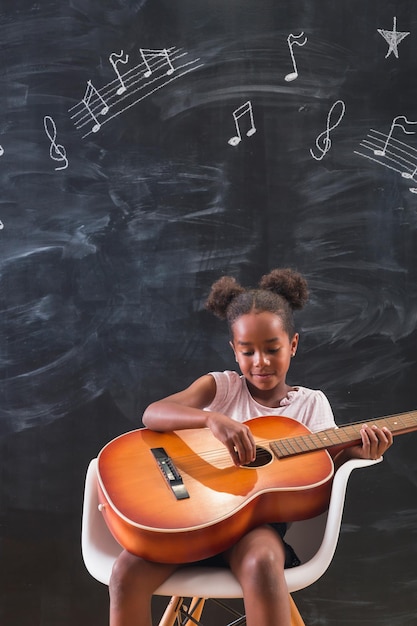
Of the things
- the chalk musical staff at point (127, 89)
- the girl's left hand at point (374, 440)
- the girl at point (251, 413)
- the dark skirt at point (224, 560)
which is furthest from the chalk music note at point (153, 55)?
the dark skirt at point (224, 560)

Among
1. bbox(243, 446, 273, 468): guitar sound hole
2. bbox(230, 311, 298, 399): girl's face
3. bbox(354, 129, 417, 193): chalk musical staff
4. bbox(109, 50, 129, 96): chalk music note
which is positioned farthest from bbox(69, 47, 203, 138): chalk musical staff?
bbox(243, 446, 273, 468): guitar sound hole

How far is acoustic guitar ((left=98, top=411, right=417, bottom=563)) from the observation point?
51.1 inches

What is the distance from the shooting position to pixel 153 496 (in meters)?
1.37

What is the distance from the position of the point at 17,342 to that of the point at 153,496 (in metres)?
1.02

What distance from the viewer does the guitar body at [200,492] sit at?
4.25ft

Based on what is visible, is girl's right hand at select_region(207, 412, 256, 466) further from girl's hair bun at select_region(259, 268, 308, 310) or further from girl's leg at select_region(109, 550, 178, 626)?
girl's hair bun at select_region(259, 268, 308, 310)

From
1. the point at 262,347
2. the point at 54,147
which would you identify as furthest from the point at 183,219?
the point at 262,347

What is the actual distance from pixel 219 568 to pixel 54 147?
58.4 inches

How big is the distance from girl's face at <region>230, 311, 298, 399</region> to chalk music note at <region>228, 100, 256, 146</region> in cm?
74

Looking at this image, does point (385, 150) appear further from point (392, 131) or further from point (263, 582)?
point (263, 582)

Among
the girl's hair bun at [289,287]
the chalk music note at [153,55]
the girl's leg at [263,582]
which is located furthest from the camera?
the chalk music note at [153,55]

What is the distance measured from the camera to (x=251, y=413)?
1769 millimetres

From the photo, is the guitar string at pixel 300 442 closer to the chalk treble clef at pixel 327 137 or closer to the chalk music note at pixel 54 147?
the chalk treble clef at pixel 327 137

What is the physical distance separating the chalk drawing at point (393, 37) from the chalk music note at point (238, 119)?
1.64ft
